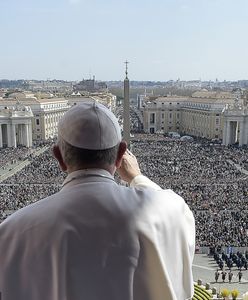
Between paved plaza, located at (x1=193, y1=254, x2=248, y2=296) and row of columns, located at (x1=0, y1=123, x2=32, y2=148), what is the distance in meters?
47.9

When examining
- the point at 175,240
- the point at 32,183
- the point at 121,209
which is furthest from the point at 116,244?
the point at 32,183

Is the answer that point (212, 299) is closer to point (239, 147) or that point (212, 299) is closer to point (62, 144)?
point (62, 144)

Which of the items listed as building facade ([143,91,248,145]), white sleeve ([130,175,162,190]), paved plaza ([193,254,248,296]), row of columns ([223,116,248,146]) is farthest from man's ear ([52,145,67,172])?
building facade ([143,91,248,145])

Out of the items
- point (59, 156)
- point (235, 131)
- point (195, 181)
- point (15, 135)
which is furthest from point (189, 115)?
point (59, 156)

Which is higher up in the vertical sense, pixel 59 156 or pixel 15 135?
pixel 59 156

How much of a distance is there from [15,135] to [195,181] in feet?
116

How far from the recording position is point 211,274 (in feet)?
60.3

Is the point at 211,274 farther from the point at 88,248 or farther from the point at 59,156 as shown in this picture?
the point at 88,248

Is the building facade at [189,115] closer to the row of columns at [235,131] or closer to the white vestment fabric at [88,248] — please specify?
the row of columns at [235,131]

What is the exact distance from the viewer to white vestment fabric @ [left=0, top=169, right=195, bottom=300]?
1.69m

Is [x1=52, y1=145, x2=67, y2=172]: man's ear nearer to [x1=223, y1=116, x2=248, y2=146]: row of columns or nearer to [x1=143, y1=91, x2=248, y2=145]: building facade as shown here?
[x1=223, y1=116, x2=248, y2=146]: row of columns

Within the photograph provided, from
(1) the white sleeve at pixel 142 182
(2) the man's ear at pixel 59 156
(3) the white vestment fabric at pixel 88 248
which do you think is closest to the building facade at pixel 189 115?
(1) the white sleeve at pixel 142 182

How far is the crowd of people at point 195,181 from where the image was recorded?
23.2 m

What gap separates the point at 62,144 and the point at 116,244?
494 mm
